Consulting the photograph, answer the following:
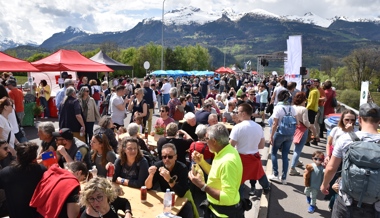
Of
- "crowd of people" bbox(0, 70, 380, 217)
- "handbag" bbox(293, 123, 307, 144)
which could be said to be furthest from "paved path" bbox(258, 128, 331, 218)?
"handbag" bbox(293, 123, 307, 144)

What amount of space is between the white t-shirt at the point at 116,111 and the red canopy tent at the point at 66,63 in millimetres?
5427

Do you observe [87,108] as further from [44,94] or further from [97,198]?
[44,94]

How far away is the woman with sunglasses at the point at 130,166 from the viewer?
4.08m

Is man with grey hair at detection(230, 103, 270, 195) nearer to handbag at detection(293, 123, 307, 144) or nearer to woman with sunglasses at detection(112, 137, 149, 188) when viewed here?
woman with sunglasses at detection(112, 137, 149, 188)

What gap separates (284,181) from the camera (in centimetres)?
596

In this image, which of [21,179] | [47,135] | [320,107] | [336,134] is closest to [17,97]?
[47,135]

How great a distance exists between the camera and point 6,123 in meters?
5.12

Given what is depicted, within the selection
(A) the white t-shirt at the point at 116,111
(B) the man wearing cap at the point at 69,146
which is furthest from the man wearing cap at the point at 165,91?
(B) the man wearing cap at the point at 69,146

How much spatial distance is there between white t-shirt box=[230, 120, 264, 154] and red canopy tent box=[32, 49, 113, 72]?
9.29m

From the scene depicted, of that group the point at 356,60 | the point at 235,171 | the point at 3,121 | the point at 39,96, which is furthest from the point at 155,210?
the point at 356,60

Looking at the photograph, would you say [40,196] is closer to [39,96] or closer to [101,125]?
[101,125]

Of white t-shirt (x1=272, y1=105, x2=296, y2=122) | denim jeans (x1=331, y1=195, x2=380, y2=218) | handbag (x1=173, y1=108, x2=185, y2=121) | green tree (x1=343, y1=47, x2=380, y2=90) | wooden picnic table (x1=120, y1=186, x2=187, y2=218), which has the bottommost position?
wooden picnic table (x1=120, y1=186, x2=187, y2=218)

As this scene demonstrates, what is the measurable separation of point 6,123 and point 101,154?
1.77 metres

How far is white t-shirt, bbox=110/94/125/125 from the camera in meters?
7.39
